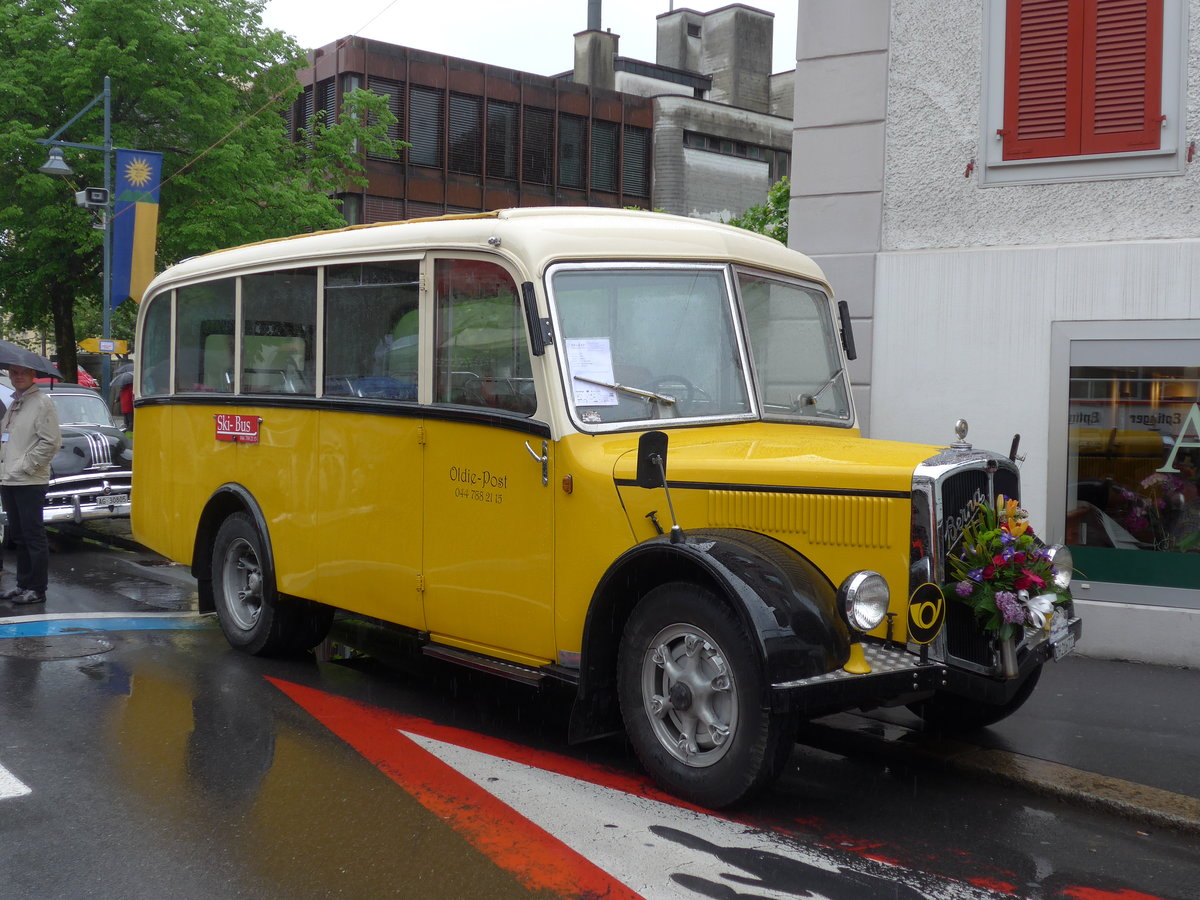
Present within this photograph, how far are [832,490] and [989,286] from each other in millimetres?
4239

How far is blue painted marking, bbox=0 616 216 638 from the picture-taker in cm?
820

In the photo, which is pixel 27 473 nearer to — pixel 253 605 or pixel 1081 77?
pixel 253 605

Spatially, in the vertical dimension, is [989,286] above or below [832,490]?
above

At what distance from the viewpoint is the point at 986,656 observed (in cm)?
480

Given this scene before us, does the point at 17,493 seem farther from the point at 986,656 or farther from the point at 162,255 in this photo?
the point at 162,255

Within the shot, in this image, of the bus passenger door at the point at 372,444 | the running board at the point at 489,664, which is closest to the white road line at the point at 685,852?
the running board at the point at 489,664

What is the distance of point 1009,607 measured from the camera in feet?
15.2

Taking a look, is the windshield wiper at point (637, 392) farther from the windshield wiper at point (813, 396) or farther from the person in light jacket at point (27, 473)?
the person in light jacket at point (27, 473)

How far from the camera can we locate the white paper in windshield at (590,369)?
210 inches

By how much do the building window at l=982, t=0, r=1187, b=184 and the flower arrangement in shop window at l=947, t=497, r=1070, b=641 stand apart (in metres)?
4.32

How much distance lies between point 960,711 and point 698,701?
70.2 inches

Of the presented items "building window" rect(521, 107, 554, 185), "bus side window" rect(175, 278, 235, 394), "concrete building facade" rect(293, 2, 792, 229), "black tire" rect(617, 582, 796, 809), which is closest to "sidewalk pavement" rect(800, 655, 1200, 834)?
"black tire" rect(617, 582, 796, 809)

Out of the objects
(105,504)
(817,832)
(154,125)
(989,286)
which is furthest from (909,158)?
(154,125)

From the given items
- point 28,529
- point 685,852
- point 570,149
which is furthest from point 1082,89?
point 570,149
